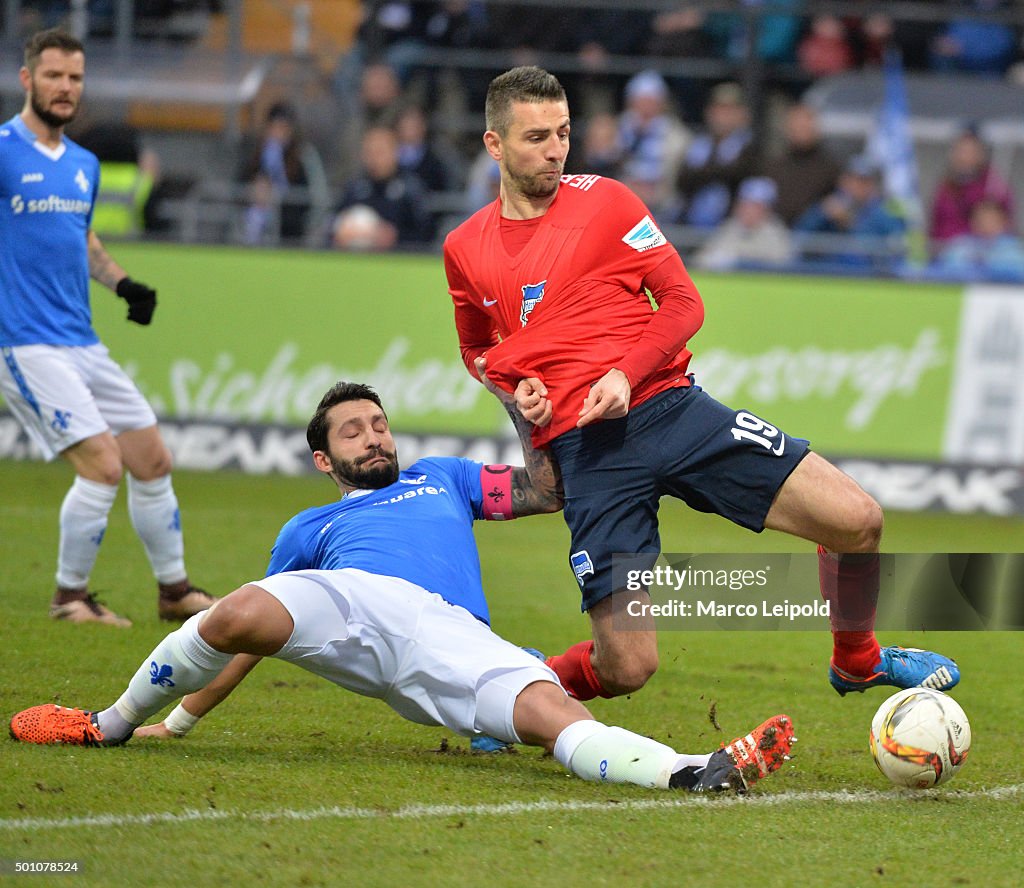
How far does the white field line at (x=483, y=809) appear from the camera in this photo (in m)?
4.41

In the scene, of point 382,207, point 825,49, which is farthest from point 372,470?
point 825,49

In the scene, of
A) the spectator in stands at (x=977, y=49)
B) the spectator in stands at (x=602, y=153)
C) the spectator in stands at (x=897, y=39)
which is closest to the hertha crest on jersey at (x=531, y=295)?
the spectator in stands at (x=602, y=153)

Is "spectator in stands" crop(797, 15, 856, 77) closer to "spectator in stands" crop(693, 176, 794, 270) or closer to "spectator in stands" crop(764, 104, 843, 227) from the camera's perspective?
"spectator in stands" crop(764, 104, 843, 227)

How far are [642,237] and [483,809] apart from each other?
2141 mm

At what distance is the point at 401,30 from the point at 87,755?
48.7 feet

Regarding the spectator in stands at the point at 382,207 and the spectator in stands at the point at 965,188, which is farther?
the spectator in stands at the point at 965,188

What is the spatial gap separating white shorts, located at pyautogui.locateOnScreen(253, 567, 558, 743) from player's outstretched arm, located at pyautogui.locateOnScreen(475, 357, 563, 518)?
1.91 feet

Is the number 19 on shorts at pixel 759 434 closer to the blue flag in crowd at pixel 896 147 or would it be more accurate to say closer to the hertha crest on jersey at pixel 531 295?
the hertha crest on jersey at pixel 531 295

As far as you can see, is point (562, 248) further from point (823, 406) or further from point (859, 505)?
point (823, 406)

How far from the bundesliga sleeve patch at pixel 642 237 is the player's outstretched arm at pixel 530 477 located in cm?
68

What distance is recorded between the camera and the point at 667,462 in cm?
563

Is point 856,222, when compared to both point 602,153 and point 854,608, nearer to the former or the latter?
point 602,153

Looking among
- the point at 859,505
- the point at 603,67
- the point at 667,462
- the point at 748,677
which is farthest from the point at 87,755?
the point at 603,67

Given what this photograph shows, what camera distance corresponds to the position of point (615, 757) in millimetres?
4906
